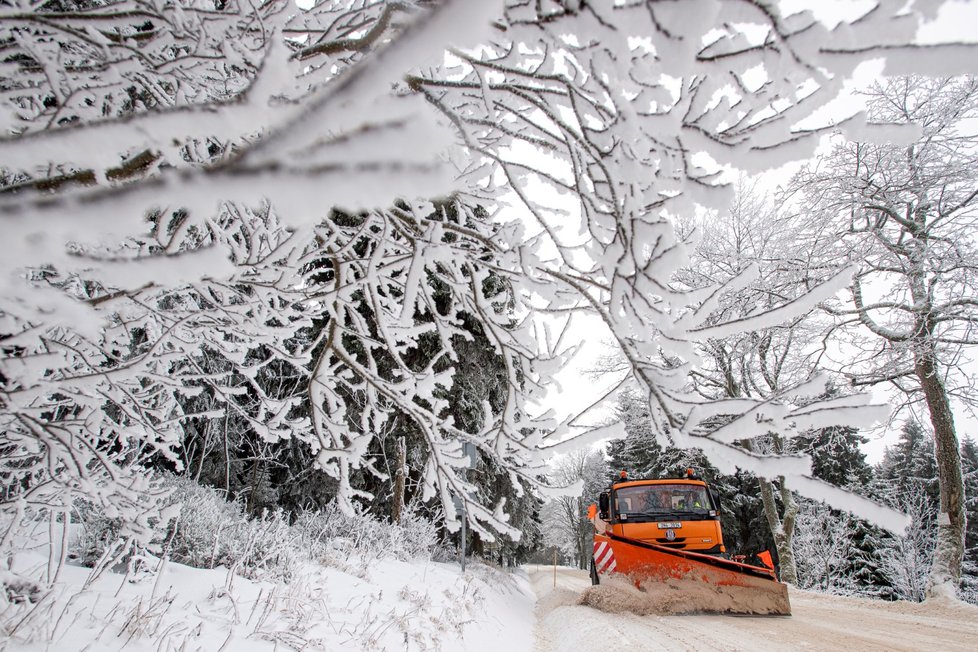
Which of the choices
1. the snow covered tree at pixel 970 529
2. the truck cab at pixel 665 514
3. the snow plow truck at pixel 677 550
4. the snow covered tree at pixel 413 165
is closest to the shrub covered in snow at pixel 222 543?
the snow covered tree at pixel 413 165

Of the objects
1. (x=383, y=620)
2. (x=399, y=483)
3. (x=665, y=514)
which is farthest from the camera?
(x=399, y=483)

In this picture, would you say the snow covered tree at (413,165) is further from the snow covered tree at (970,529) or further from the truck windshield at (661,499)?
the snow covered tree at (970,529)

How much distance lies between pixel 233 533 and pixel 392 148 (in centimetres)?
489

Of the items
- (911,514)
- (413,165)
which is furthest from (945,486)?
(413,165)

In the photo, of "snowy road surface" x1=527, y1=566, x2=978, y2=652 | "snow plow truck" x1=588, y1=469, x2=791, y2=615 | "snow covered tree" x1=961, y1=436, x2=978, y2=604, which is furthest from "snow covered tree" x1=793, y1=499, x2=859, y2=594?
"snowy road surface" x1=527, y1=566, x2=978, y2=652

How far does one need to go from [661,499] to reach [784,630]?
135 inches

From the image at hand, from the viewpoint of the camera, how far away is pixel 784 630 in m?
5.53

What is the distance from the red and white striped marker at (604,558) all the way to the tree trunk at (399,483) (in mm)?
3110

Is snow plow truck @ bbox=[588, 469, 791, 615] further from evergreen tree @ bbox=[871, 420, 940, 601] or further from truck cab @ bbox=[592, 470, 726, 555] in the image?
evergreen tree @ bbox=[871, 420, 940, 601]

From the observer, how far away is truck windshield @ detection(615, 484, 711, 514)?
8.83 metres

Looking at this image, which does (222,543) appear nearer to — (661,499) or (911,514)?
(661,499)

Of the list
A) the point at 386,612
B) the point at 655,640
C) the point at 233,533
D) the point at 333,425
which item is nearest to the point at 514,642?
the point at 655,640

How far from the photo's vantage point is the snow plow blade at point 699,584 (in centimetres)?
669

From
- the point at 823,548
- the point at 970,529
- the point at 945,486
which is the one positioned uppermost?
the point at 945,486
